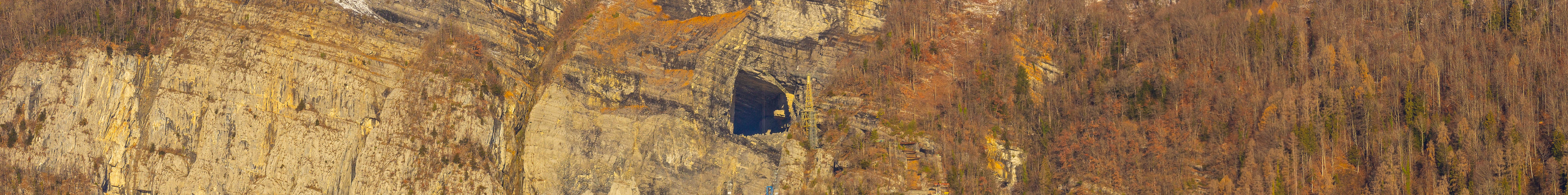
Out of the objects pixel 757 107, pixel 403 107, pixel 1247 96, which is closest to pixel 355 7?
pixel 403 107

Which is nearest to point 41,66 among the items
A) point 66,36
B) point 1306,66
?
point 66,36

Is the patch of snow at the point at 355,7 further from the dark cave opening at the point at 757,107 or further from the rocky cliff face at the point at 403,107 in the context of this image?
the dark cave opening at the point at 757,107

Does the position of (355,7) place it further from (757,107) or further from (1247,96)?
(1247,96)

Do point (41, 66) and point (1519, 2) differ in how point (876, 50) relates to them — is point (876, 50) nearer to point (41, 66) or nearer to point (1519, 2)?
point (1519, 2)

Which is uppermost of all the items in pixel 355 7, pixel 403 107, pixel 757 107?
pixel 355 7

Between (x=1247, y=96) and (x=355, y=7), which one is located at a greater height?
(x=355, y=7)

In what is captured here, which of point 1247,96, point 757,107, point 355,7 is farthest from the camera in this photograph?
point 1247,96
